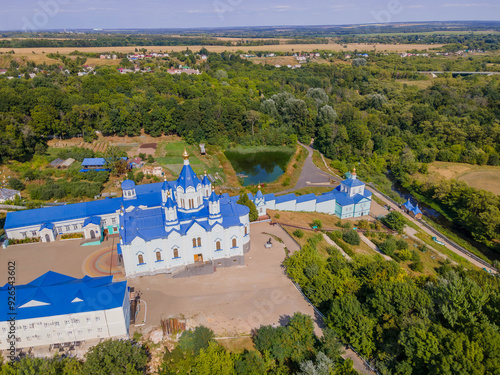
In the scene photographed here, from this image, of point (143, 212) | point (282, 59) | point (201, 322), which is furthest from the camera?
point (282, 59)

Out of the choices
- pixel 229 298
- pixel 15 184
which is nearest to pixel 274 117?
pixel 15 184

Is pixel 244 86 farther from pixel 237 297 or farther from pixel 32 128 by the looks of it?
pixel 237 297

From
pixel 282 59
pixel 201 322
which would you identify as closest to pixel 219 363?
pixel 201 322

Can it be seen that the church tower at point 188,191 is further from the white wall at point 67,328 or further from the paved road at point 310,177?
the paved road at point 310,177

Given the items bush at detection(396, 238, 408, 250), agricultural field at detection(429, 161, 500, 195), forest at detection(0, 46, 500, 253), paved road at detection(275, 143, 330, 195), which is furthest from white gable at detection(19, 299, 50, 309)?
agricultural field at detection(429, 161, 500, 195)

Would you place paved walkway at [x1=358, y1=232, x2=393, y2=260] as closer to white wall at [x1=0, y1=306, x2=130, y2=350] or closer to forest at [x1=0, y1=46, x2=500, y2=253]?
forest at [x1=0, y1=46, x2=500, y2=253]

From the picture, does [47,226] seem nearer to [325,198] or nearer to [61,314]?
[61,314]
